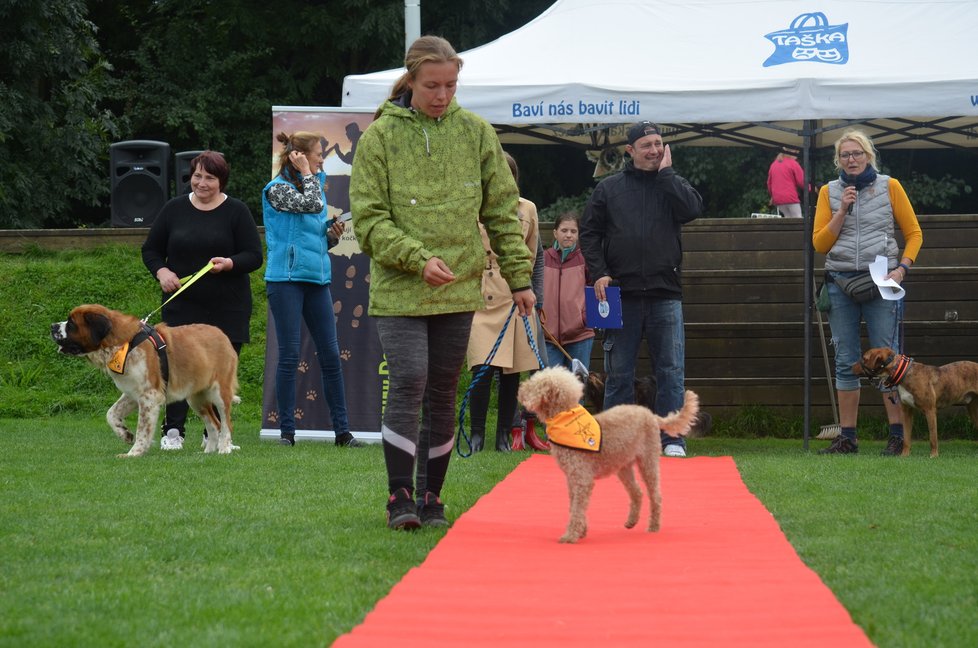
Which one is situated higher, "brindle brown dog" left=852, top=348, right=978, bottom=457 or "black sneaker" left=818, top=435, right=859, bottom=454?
"brindle brown dog" left=852, top=348, right=978, bottom=457

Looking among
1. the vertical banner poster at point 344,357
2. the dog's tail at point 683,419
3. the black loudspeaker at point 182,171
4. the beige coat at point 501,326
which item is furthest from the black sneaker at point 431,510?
the black loudspeaker at point 182,171

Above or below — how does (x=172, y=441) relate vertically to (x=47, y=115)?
below

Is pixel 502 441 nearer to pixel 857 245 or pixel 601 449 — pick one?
pixel 857 245

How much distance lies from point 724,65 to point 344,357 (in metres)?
3.62

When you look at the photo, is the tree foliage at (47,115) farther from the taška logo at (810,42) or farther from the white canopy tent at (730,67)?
the taška logo at (810,42)

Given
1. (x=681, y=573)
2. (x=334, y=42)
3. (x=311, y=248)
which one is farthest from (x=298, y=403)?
(x=334, y=42)

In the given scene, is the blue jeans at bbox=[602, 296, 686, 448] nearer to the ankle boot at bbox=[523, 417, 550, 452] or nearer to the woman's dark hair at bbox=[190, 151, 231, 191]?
the ankle boot at bbox=[523, 417, 550, 452]

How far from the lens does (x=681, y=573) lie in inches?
186

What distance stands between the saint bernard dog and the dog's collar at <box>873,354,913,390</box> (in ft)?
15.2

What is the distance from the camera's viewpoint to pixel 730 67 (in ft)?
31.1

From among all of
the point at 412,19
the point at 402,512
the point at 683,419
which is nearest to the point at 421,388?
the point at 402,512

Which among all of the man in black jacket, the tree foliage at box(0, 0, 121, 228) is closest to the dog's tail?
the man in black jacket

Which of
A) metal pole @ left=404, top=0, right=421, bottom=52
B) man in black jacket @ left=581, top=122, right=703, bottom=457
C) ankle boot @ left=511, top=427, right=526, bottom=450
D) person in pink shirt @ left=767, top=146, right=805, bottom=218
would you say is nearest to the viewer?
man in black jacket @ left=581, top=122, right=703, bottom=457

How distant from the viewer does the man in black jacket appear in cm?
922
